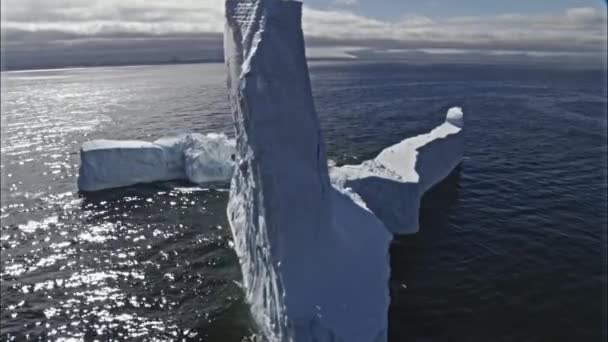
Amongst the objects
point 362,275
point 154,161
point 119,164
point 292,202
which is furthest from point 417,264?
point 119,164

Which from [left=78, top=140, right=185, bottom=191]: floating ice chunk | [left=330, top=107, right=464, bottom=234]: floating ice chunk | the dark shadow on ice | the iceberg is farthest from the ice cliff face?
[left=78, top=140, right=185, bottom=191]: floating ice chunk

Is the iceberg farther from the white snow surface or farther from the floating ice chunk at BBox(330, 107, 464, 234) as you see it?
the white snow surface

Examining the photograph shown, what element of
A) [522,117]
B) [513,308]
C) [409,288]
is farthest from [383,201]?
[522,117]

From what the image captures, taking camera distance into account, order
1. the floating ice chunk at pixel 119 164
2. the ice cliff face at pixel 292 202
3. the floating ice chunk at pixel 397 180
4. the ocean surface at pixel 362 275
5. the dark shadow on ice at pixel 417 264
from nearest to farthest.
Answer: the ice cliff face at pixel 292 202 < the dark shadow on ice at pixel 417 264 < the ocean surface at pixel 362 275 < the floating ice chunk at pixel 397 180 < the floating ice chunk at pixel 119 164

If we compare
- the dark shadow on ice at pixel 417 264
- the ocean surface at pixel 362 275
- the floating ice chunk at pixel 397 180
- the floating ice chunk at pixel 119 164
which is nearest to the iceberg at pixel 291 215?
the ocean surface at pixel 362 275

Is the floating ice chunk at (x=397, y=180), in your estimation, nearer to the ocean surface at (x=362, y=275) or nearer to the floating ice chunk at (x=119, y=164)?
the ocean surface at (x=362, y=275)

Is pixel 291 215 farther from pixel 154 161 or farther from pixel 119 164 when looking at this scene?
pixel 119 164
